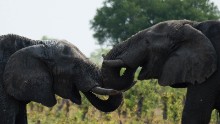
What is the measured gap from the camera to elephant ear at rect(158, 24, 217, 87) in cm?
920

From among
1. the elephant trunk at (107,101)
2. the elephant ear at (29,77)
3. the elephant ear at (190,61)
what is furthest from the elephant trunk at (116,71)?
the elephant ear at (29,77)

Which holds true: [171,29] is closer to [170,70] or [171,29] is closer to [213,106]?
[170,70]

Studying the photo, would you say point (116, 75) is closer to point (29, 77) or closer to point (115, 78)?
point (115, 78)

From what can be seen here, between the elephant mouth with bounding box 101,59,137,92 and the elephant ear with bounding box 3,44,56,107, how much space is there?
0.85 m

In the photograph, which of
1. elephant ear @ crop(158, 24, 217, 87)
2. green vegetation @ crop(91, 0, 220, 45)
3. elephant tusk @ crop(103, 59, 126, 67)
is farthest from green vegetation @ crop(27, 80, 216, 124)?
green vegetation @ crop(91, 0, 220, 45)

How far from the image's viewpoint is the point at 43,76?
10.1 m

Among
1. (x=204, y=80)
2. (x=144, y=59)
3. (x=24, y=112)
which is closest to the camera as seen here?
(x=204, y=80)

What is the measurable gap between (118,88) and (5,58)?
66.1 inches

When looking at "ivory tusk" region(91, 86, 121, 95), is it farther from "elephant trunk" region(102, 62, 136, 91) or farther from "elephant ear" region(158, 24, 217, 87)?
"elephant ear" region(158, 24, 217, 87)

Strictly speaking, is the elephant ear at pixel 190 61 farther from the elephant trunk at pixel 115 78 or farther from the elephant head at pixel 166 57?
the elephant trunk at pixel 115 78

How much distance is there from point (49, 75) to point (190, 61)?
6.85 ft

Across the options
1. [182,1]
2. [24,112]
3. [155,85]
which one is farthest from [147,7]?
[24,112]

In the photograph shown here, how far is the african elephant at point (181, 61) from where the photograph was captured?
30.3 ft

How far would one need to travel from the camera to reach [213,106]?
940 centimetres
